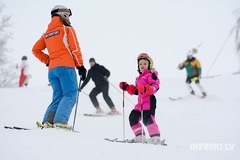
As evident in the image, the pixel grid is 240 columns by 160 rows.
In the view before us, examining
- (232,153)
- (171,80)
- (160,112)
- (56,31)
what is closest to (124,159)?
(232,153)

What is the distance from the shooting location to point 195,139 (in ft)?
19.0

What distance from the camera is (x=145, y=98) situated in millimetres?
4809

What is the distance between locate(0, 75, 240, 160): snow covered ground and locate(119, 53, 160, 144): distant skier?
1.73 feet

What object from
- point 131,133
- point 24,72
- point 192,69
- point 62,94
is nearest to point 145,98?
point 62,94

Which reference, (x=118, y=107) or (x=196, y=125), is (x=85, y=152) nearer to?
(x=196, y=125)

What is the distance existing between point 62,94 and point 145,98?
143 cm

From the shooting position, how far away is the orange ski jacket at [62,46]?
4723 mm

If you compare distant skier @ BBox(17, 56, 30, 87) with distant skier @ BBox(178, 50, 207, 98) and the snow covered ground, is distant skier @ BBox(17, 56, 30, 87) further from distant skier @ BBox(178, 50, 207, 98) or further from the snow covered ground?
distant skier @ BBox(178, 50, 207, 98)

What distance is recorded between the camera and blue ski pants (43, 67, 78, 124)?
4.50 meters

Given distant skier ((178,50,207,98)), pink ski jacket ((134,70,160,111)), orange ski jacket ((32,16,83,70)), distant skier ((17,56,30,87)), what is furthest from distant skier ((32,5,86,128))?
distant skier ((17,56,30,87))

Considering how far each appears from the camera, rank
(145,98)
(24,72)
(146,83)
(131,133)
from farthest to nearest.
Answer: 1. (24,72)
2. (131,133)
3. (146,83)
4. (145,98)

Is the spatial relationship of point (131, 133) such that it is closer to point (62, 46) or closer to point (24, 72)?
point (62, 46)

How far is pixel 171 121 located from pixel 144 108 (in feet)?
12.3

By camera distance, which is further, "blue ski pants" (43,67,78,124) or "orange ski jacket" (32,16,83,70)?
"orange ski jacket" (32,16,83,70)
